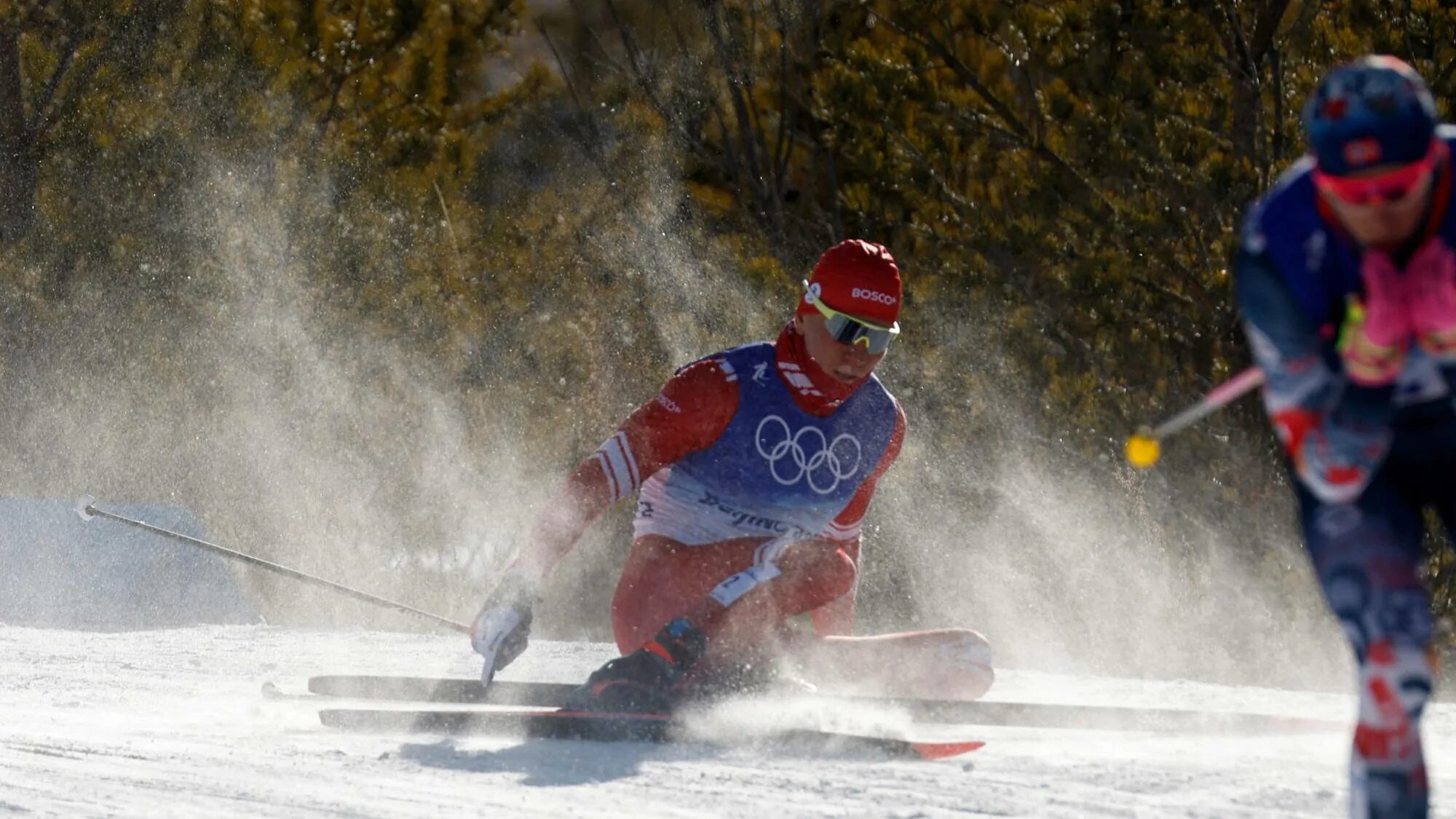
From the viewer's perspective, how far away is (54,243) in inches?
559

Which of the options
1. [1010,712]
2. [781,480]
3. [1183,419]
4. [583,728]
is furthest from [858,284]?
[1183,419]

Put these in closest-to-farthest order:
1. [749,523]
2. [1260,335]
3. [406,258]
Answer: [1260,335]
[749,523]
[406,258]

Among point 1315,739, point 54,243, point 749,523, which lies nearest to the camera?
point 1315,739

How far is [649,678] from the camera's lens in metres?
5.10

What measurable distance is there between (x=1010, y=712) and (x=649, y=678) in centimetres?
106

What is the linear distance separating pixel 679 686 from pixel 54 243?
1059 cm

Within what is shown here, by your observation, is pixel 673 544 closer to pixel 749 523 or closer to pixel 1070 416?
pixel 749 523

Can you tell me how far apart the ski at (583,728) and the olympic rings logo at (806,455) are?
1016 millimetres

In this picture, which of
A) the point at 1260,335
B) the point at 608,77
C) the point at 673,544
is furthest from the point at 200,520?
the point at 1260,335

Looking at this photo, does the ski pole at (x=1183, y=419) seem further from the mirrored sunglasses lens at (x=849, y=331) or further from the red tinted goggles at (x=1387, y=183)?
the mirrored sunglasses lens at (x=849, y=331)

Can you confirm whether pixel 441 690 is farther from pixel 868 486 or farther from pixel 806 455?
pixel 868 486

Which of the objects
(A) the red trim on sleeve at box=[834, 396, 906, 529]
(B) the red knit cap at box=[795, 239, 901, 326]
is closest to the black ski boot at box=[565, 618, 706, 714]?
(A) the red trim on sleeve at box=[834, 396, 906, 529]

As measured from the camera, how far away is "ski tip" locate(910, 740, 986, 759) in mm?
4418

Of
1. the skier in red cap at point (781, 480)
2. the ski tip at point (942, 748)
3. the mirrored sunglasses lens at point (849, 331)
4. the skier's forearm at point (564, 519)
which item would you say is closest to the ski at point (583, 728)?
the ski tip at point (942, 748)
